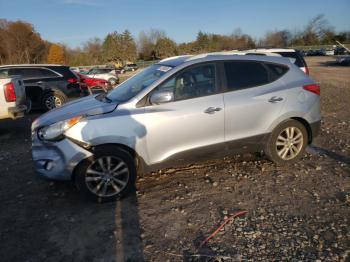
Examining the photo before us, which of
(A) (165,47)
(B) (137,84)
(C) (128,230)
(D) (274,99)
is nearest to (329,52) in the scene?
(A) (165,47)

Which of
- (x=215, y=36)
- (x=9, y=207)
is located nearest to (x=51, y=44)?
(x=215, y=36)

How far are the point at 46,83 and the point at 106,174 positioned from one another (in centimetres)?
770

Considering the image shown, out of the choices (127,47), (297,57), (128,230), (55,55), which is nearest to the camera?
(128,230)

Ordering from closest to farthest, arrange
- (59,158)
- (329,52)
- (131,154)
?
(59,158) → (131,154) → (329,52)

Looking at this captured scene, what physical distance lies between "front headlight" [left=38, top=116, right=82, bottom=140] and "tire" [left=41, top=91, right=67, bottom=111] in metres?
7.04

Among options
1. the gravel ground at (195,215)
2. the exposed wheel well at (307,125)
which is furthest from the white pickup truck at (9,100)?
the exposed wheel well at (307,125)

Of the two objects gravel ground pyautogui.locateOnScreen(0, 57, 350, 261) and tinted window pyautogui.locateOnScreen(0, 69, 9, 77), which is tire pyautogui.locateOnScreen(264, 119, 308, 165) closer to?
gravel ground pyautogui.locateOnScreen(0, 57, 350, 261)

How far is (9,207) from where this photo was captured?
4.24 meters

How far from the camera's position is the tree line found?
62.1 m

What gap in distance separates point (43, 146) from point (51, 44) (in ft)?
256

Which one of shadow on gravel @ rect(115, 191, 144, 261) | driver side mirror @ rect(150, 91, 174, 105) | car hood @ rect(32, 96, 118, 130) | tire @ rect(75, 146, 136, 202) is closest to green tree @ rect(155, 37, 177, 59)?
car hood @ rect(32, 96, 118, 130)

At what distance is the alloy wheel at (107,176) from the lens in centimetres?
410

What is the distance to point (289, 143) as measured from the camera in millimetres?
5117

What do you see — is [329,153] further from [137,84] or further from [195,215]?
[137,84]
